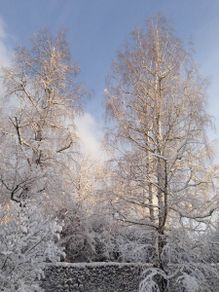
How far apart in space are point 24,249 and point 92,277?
505cm

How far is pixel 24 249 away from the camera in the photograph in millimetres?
6793

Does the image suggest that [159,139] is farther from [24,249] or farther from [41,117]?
[41,117]

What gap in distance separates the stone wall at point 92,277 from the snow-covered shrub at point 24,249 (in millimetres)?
4052

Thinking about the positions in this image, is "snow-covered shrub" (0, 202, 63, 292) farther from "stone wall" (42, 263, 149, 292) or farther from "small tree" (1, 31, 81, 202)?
"small tree" (1, 31, 81, 202)

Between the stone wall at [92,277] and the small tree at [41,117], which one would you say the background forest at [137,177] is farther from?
the stone wall at [92,277]

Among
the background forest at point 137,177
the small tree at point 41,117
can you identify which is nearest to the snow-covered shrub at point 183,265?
the background forest at point 137,177

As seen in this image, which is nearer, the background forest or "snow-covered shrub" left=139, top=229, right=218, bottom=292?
the background forest

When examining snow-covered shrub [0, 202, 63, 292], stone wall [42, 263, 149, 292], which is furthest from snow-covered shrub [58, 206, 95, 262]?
snow-covered shrub [0, 202, 63, 292]

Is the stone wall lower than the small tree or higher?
lower

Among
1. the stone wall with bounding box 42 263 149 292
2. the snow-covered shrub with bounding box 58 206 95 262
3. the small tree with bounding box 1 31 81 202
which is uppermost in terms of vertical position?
the small tree with bounding box 1 31 81 202

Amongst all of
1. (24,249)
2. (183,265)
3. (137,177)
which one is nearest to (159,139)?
(137,177)

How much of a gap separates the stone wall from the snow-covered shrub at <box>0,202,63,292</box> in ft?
13.3

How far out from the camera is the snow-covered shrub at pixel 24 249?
20.5 ft

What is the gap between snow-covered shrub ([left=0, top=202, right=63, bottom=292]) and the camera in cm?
626
